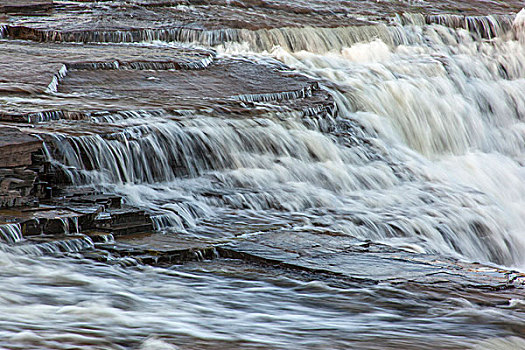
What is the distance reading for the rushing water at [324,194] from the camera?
4070 mm

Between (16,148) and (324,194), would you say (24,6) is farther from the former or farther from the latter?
(16,148)

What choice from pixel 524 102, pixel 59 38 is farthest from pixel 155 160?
pixel 524 102

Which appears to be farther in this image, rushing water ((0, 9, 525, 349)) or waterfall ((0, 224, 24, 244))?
waterfall ((0, 224, 24, 244))

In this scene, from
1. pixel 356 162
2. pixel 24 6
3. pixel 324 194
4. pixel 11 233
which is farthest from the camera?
pixel 24 6

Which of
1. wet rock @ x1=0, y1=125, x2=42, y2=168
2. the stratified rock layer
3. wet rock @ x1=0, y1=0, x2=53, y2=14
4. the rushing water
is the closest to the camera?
the rushing water

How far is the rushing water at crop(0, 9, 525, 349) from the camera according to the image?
4.07 meters

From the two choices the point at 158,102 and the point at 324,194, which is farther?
the point at 158,102

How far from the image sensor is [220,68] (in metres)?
10.1

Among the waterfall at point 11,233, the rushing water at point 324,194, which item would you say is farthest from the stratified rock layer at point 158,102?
the rushing water at point 324,194

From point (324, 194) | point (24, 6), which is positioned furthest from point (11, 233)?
point (24, 6)

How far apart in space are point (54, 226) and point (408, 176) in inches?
170

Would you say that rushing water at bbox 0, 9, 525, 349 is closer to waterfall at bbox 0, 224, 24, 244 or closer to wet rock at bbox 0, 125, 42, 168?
waterfall at bbox 0, 224, 24, 244

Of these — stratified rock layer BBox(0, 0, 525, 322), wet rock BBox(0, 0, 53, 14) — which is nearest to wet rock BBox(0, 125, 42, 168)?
stratified rock layer BBox(0, 0, 525, 322)

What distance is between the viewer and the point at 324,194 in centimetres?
738
